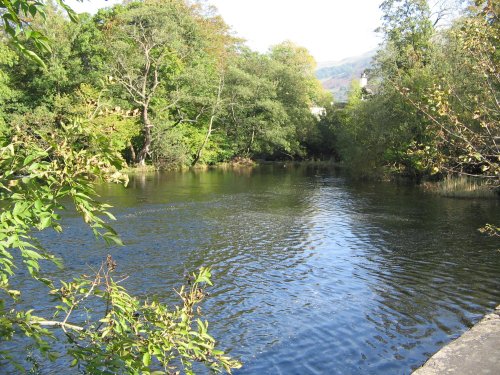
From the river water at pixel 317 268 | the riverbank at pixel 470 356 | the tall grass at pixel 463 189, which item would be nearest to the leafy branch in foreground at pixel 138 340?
the riverbank at pixel 470 356

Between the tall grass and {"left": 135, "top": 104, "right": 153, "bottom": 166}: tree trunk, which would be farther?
{"left": 135, "top": 104, "right": 153, "bottom": 166}: tree trunk

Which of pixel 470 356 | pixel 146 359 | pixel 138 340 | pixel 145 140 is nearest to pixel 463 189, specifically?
pixel 470 356

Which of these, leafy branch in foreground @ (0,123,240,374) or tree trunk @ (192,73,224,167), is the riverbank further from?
tree trunk @ (192,73,224,167)

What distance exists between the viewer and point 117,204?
1054 inches

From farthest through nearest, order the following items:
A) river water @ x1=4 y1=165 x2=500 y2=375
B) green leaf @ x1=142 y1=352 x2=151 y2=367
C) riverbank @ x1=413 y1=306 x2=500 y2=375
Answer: river water @ x1=4 y1=165 x2=500 y2=375, riverbank @ x1=413 y1=306 x2=500 y2=375, green leaf @ x1=142 y1=352 x2=151 y2=367

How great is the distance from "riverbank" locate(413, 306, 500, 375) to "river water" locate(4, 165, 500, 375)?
176 centimetres

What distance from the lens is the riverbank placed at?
6062mm

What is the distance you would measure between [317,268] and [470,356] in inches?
334

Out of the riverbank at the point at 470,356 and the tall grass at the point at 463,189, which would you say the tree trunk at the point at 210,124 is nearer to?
the tall grass at the point at 463,189

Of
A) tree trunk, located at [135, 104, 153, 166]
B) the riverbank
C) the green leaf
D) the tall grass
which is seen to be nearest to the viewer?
the green leaf

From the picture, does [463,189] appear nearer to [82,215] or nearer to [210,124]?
[82,215]

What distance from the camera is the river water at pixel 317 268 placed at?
31.0ft

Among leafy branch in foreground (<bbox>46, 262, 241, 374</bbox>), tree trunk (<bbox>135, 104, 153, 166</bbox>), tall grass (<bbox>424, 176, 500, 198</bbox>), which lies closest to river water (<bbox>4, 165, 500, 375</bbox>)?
tall grass (<bbox>424, 176, 500, 198</bbox>)

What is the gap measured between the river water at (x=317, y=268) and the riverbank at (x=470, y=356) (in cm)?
176
